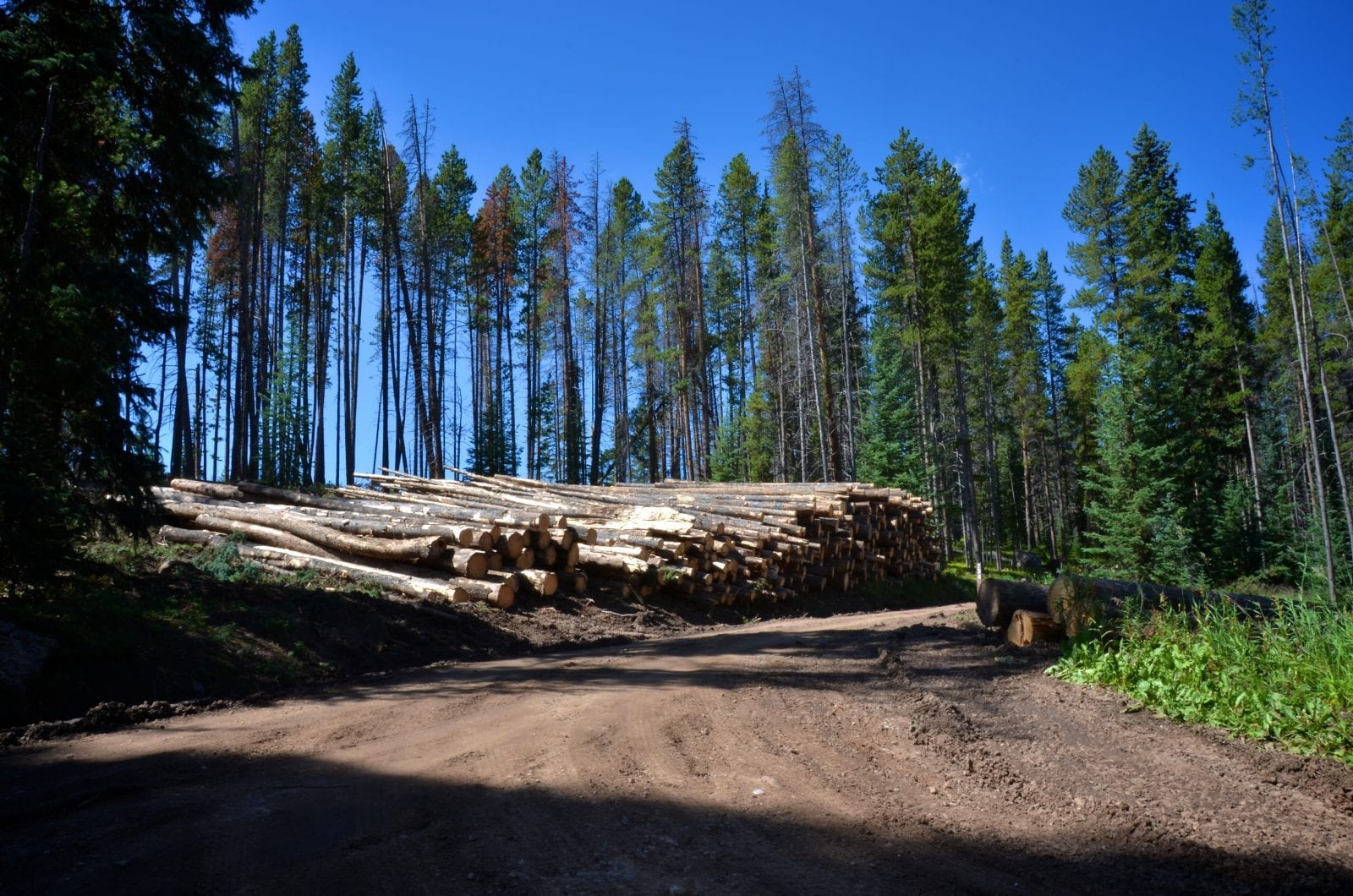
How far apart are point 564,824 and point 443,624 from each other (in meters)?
6.95

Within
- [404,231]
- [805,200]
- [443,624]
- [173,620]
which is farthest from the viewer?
[404,231]

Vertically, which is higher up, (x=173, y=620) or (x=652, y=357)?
(x=652, y=357)

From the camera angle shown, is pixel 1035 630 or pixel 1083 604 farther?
pixel 1035 630

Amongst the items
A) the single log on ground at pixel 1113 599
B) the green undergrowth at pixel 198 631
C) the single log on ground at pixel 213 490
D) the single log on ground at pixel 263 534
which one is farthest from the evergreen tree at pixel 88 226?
the single log on ground at pixel 1113 599

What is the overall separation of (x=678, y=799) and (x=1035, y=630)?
5695 mm

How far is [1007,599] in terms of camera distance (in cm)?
880

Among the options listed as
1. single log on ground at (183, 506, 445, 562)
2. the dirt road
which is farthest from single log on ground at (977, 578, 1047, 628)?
single log on ground at (183, 506, 445, 562)

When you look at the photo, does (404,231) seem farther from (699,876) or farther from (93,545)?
(699,876)

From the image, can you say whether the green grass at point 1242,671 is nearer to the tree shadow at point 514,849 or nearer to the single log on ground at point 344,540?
the tree shadow at point 514,849

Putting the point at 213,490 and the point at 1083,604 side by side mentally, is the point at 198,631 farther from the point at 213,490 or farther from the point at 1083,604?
the point at 213,490

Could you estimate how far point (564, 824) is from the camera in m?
3.87

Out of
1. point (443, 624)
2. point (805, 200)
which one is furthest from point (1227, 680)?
point (805, 200)

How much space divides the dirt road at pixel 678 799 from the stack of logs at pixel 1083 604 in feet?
4.56

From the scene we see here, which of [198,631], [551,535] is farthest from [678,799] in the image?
[551,535]
